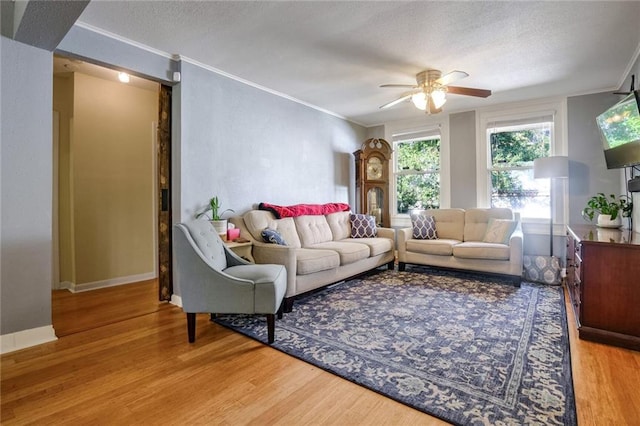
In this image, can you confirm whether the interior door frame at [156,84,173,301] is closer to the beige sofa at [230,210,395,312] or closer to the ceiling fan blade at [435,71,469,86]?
the beige sofa at [230,210,395,312]

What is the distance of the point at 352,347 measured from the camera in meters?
2.22

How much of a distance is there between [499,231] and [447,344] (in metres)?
2.48

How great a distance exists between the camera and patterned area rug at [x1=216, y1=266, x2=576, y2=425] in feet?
5.29

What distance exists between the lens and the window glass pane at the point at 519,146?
14.8 feet

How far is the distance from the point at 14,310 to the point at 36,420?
1.14 metres

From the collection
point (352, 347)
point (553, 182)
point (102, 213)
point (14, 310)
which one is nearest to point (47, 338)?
point (14, 310)

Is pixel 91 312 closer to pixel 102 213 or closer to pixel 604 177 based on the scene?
pixel 102 213

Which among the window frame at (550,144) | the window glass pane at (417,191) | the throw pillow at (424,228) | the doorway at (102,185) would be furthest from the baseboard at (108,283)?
the window frame at (550,144)

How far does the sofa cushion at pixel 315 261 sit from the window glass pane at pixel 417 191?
266 centimetres

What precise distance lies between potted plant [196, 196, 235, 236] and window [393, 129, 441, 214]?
3.40m

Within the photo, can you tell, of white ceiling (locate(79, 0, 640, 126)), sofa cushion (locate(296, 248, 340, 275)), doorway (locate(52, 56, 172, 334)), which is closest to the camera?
white ceiling (locate(79, 0, 640, 126))

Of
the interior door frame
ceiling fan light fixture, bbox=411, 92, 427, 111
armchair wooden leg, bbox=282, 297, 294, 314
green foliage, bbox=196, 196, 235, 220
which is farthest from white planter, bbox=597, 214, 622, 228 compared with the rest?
the interior door frame

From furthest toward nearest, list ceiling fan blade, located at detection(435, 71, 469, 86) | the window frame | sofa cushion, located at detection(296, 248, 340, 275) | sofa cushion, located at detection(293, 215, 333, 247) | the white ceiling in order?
the window frame → sofa cushion, located at detection(293, 215, 333, 247) → sofa cushion, located at detection(296, 248, 340, 275) → ceiling fan blade, located at detection(435, 71, 469, 86) → the white ceiling

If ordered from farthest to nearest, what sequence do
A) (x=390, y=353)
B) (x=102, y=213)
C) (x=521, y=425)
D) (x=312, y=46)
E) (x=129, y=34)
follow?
(x=102, y=213), (x=312, y=46), (x=129, y=34), (x=390, y=353), (x=521, y=425)
